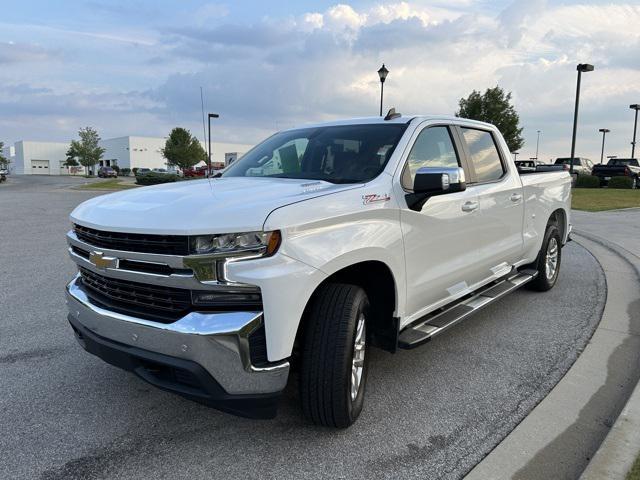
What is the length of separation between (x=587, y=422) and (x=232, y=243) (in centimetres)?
243

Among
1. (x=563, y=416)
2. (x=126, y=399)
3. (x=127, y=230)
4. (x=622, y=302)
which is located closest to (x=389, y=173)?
(x=127, y=230)

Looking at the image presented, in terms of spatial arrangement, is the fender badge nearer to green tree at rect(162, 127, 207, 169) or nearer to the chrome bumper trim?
the chrome bumper trim

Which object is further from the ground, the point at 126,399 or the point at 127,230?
the point at 127,230

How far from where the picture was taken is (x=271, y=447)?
2855 mm

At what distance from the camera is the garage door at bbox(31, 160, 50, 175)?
102 metres

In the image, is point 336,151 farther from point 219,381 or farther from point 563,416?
point 563,416

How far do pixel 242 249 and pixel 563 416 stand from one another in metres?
2.29

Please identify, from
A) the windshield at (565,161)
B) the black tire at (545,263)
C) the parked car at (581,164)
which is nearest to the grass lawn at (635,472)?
the black tire at (545,263)

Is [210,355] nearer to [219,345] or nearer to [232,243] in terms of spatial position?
[219,345]

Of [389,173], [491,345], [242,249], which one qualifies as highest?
[389,173]

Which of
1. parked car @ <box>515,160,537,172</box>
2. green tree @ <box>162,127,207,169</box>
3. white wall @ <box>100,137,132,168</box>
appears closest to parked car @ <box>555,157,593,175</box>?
parked car @ <box>515,160,537,172</box>

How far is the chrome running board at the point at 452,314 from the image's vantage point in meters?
3.35

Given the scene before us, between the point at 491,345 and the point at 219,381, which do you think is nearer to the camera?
the point at 219,381

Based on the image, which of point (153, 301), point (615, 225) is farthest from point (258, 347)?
point (615, 225)
